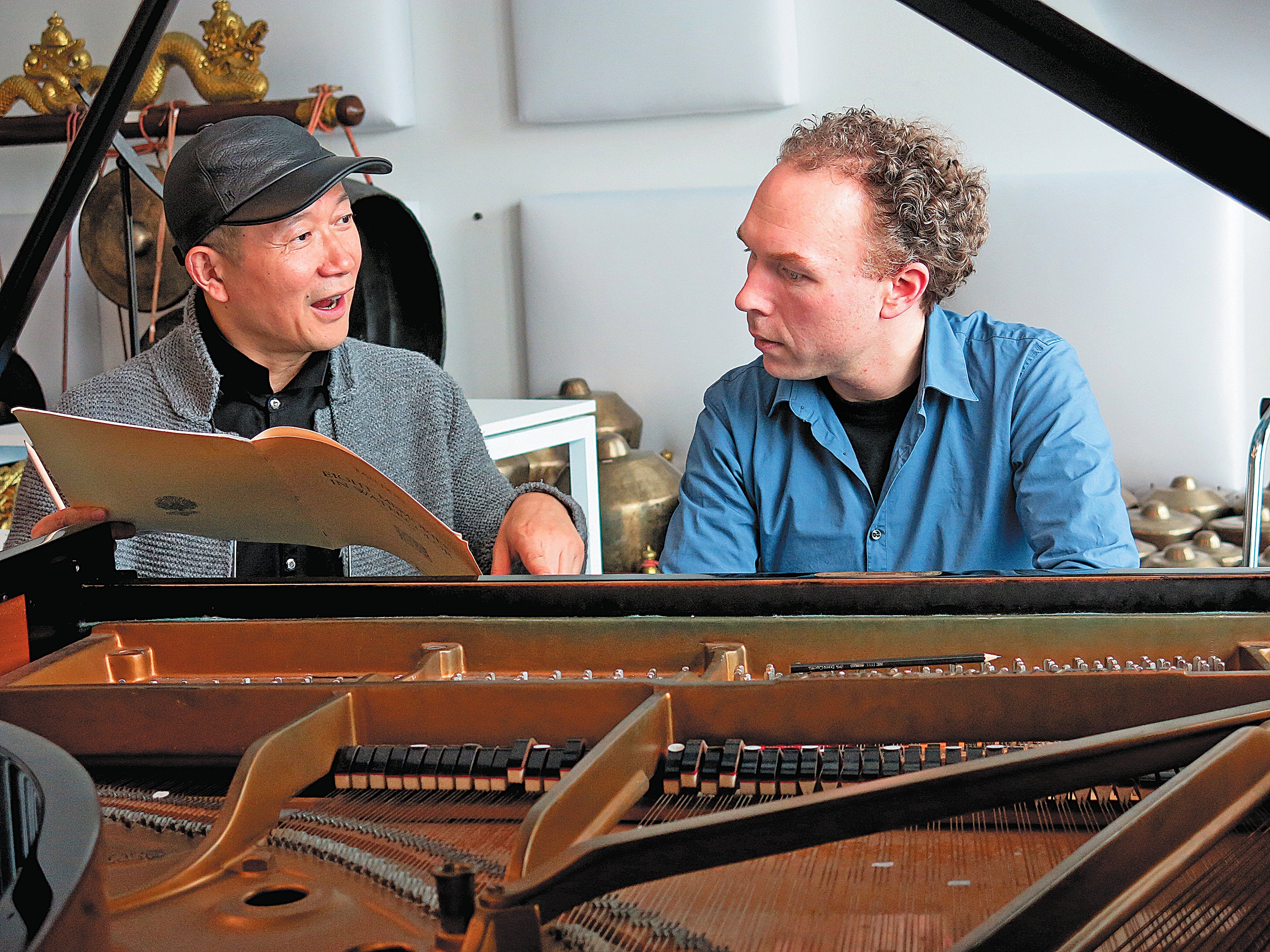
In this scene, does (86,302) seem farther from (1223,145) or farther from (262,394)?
(1223,145)

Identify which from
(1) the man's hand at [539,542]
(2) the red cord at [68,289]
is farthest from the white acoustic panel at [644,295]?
(1) the man's hand at [539,542]

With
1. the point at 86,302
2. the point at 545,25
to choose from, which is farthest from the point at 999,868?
the point at 86,302

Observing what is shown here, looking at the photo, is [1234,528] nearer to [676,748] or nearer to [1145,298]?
[1145,298]

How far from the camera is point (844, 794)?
1.97 ft

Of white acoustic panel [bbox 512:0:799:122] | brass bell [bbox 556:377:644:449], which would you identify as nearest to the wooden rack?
white acoustic panel [bbox 512:0:799:122]

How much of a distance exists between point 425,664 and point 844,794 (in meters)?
0.53

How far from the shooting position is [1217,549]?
2.53m

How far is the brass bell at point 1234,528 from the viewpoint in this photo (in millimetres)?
2572

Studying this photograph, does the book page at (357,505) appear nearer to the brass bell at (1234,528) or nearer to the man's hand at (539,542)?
the man's hand at (539,542)

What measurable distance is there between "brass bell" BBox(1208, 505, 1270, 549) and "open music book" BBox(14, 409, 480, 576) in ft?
6.60

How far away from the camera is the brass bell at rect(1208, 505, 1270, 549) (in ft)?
8.44

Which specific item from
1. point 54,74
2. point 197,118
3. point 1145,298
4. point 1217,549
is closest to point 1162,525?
point 1217,549

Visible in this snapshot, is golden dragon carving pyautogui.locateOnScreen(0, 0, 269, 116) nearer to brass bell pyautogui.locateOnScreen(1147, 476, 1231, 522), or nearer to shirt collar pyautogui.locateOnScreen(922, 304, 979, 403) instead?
shirt collar pyautogui.locateOnScreen(922, 304, 979, 403)

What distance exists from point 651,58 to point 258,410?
1670 mm
